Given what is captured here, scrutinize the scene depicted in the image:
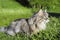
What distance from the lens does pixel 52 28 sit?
14367mm

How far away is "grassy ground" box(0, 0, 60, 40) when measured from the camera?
531 inches

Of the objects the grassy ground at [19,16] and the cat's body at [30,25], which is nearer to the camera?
the grassy ground at [19,16]

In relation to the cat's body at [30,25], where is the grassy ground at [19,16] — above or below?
below

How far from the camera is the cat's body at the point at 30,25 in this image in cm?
1433

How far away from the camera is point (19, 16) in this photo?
2478 cm

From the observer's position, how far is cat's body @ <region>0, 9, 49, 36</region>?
14328 mm

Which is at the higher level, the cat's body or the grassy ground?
the cat's body

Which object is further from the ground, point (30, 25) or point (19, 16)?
point (30, 25)

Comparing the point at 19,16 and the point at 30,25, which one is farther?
the point at 19,16

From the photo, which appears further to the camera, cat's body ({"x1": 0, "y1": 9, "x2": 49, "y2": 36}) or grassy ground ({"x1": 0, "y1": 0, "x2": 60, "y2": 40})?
cat's body ({"x1": 0, "y1": 9, "x2": 49, "y2": 36})

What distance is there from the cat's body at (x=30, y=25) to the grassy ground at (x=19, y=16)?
0.38 metres

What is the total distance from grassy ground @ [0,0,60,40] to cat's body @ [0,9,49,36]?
0.38 metres

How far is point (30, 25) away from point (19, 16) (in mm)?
10358

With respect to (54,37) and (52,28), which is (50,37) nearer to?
(54,37)
